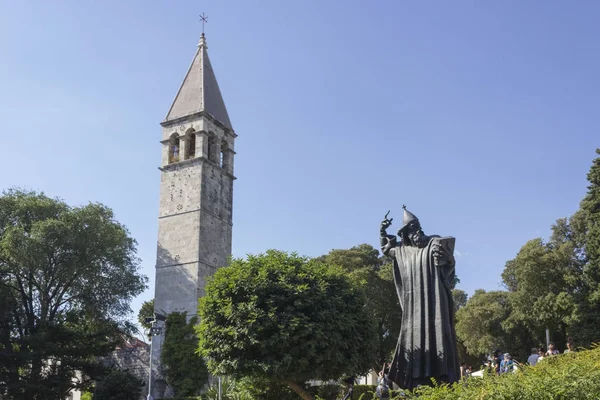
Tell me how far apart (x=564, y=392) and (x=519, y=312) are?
1169 inches

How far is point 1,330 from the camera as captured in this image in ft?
97.7

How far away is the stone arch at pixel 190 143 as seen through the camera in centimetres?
3847

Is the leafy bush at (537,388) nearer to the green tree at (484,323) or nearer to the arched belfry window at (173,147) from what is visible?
the green tree at (484,323)

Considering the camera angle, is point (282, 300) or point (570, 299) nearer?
point (282, 300)

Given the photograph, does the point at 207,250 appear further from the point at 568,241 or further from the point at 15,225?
the point at 568,241

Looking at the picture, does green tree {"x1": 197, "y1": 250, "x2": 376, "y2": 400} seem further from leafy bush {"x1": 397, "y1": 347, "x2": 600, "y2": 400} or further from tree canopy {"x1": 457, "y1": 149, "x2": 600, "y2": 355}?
tree canopy {"x1": 457, "y1": 149, "x2": 600, "y2": 355}

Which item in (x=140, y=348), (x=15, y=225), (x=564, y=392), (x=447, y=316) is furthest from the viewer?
(x=140, y=348)

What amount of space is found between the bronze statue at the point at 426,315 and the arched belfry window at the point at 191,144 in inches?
1104

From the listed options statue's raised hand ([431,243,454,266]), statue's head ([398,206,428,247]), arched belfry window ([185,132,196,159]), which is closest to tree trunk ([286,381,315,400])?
statue's head ([398,206,428,247])

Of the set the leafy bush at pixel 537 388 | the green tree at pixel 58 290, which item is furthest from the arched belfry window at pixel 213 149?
the leafy bush at pixel 537 388

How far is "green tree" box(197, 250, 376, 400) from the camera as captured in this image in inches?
703

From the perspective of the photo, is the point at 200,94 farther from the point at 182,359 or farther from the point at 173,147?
the point at 182,359

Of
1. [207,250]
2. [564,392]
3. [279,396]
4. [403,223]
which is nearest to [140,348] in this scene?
[207,250]

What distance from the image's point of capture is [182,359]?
32562mm
